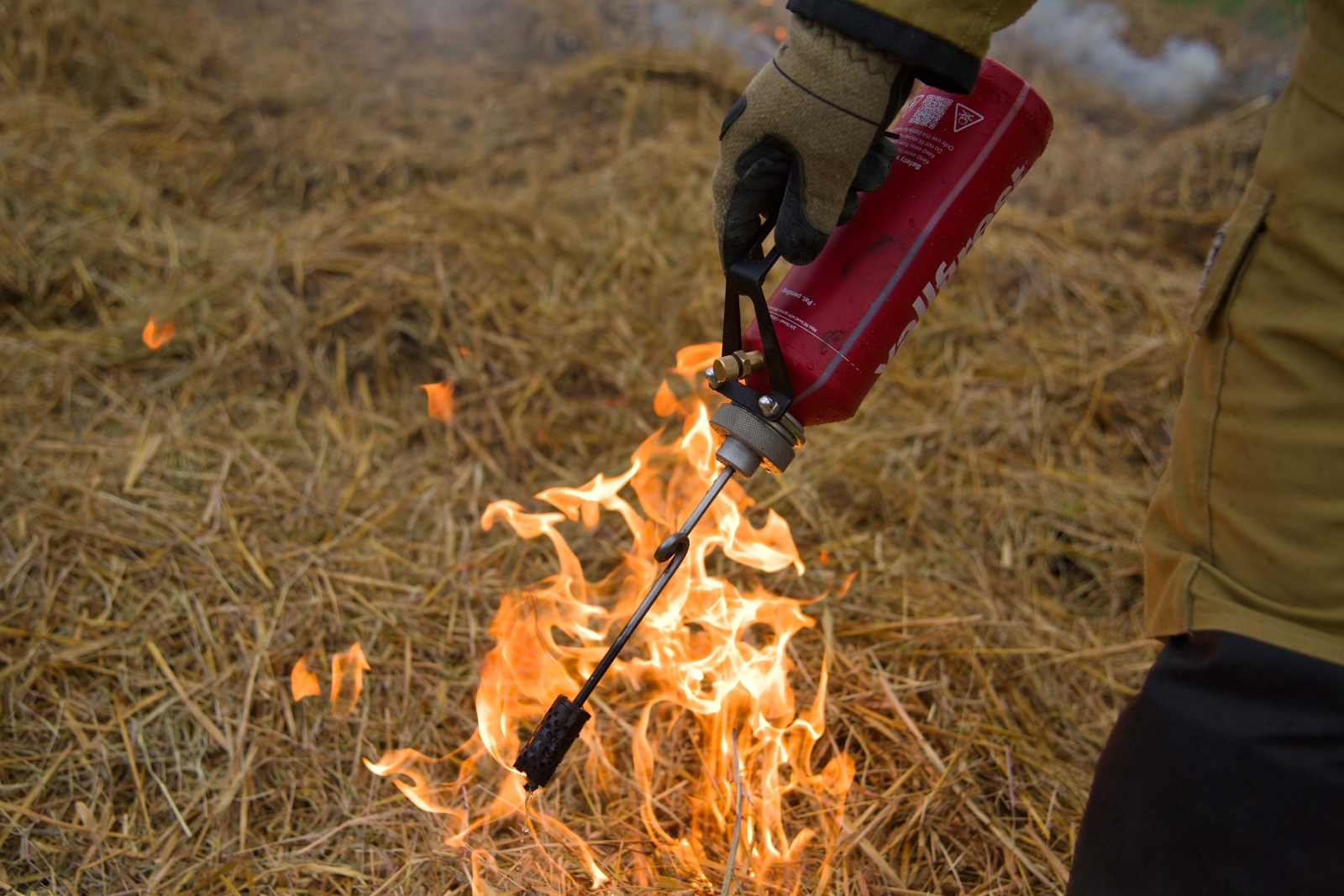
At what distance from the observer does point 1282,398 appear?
3.16 ft

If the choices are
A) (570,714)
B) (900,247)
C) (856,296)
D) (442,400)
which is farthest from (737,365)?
(442,400)

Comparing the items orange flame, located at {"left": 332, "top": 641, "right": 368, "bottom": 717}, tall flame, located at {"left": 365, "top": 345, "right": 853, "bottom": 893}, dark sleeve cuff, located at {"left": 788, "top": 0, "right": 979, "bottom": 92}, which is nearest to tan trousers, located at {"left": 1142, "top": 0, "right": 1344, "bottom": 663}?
dark sleeve cuff, located at {"left": 788, "top": 0, "right": 979, "bottom": 92}

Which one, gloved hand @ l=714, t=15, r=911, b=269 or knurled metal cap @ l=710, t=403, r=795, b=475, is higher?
gloved hand @ l=714, t=15, r=911, b=269

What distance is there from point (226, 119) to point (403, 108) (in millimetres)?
881

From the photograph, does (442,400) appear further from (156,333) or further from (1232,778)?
(1232,778)

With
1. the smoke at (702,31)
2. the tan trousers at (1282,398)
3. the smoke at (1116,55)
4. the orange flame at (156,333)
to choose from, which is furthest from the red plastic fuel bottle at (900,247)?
the smoke at (1116,55)

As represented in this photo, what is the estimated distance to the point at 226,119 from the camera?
156 inches

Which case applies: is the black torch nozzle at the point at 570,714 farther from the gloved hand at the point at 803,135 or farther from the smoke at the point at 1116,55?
the smoke at the point at 1116,55

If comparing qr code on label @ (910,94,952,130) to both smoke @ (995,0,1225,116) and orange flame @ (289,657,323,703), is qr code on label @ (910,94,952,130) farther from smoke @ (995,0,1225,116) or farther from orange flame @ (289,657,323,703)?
smoke @ (995,0,1225,116)

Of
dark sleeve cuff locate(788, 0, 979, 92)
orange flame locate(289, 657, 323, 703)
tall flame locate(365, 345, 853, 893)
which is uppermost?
dark sleeve cuff locate(788, 0, 979, 92)

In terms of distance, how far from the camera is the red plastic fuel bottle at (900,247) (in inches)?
50.4

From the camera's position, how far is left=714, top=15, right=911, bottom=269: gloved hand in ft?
3.69

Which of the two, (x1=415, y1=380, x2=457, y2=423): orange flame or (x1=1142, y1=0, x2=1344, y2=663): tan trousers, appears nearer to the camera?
(x1=1142, y1=0, x2=1344, y2=663): tan trousers

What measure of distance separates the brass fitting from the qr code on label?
47 cm
